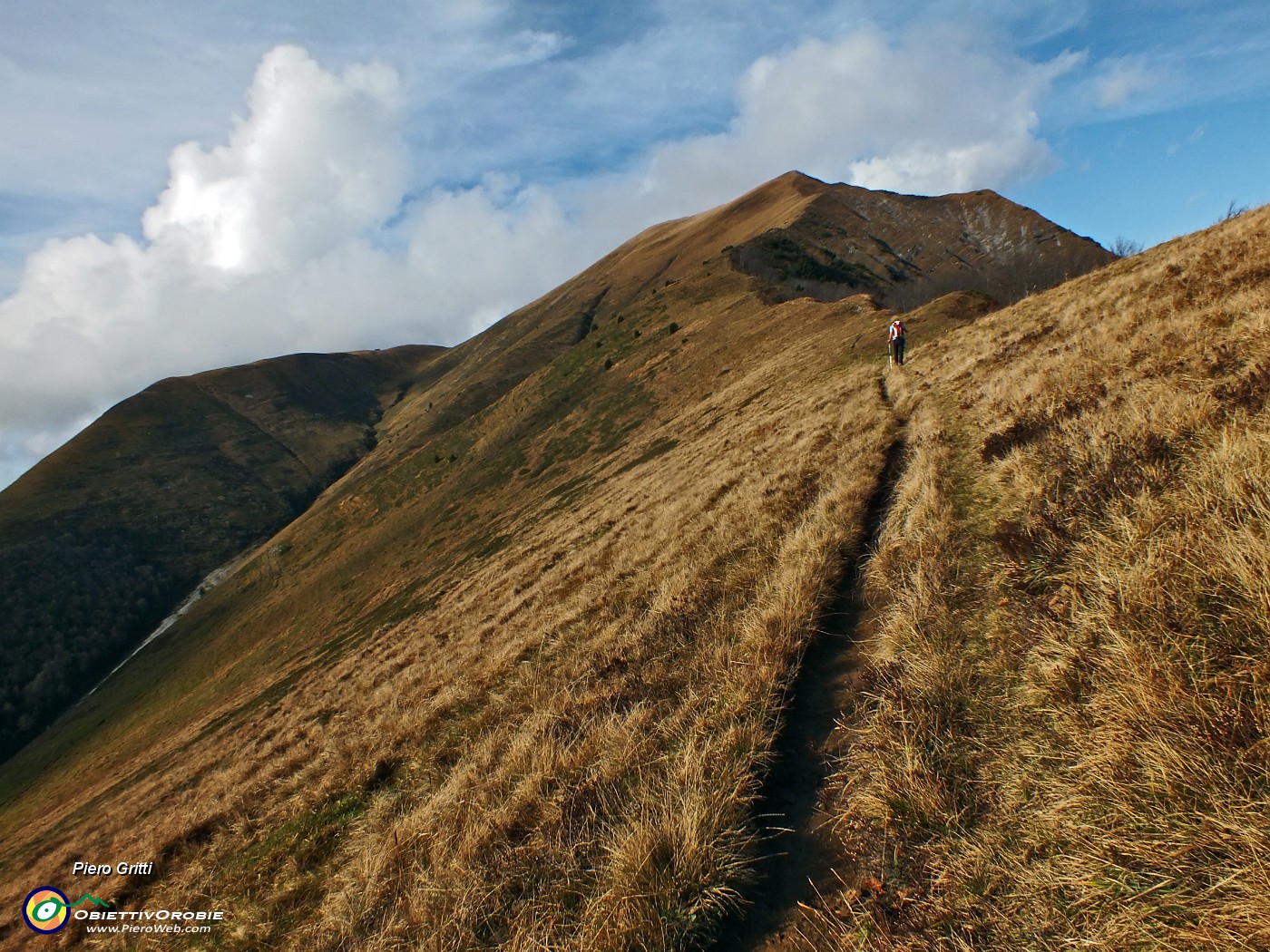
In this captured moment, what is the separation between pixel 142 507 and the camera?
364 feet

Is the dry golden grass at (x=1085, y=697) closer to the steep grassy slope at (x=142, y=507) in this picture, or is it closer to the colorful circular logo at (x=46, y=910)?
the colorful circular logo at (x=46, y=910)

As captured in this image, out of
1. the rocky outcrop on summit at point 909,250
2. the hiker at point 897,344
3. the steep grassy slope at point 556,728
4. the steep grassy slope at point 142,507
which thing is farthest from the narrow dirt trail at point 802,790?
the steep grassy slope at point 142,507

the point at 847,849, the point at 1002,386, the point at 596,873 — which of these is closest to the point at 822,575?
the point at 847,849

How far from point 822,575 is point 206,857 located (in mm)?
10043

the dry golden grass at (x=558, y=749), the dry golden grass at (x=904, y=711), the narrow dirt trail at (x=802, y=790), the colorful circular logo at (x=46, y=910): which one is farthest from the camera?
the colorful circular logo at (x=46, y=910)

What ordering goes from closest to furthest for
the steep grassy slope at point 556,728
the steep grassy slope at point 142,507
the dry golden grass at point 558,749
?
the dry golden grass at point 558,749 < the steep grassy slope at point 556,728 < the steep grassy slope at point 142,507

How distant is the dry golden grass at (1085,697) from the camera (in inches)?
106

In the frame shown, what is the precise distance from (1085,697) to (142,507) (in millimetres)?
146890

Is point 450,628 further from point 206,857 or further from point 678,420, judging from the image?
point 678,420

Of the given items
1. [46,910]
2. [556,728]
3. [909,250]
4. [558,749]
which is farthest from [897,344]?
[909,250]

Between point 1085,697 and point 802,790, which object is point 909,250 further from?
point 802,790

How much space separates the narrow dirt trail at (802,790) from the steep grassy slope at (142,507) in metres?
114

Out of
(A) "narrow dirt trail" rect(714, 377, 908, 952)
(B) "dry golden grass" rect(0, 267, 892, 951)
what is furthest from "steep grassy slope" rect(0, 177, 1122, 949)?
(A) "narrow dirt trail" rect(714, 377, 908, 952)

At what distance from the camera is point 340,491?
83.2 meters
